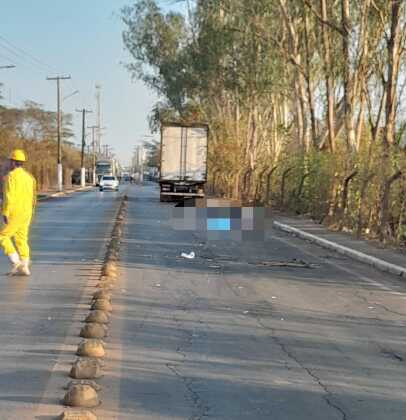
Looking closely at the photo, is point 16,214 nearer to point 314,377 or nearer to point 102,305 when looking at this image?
point 102,305

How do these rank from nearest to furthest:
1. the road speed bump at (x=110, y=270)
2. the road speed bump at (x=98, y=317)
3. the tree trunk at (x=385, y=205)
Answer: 1. the road speed bump at (x=98, y=317)
2. the road speed bump at (x=110, y=270)
3. the tree trunk at (x=385, y=205)

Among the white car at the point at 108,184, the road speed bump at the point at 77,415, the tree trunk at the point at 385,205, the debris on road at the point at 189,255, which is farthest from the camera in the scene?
the white car at the point at 108,184

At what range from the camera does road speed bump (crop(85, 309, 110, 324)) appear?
8006 mm

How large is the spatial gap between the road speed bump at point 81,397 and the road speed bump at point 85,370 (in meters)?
0.52

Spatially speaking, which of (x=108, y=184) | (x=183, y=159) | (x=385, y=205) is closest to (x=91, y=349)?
(x=385, y=205)

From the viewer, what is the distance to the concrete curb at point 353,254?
13.3 meters

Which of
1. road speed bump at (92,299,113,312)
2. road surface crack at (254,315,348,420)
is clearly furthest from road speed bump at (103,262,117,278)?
road surface crack at (254,315,348,420)

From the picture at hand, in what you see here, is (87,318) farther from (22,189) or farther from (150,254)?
(150,254)

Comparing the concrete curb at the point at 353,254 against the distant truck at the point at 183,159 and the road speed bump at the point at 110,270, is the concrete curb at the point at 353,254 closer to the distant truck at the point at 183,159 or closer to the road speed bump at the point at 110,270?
the road speed bump at the point at 110,270

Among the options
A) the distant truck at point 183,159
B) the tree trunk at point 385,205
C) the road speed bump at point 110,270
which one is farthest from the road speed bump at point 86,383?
the distant truck at point 183,159

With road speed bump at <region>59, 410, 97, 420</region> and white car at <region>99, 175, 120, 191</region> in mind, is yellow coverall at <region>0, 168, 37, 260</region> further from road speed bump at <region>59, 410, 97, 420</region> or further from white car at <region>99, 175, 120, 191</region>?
white car at <region>99, 175, 120, 191</region>

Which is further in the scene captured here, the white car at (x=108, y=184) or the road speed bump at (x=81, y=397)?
the white car at (x=108, y=184)

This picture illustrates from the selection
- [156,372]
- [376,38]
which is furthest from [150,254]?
[376,38]

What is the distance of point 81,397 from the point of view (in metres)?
5.32
